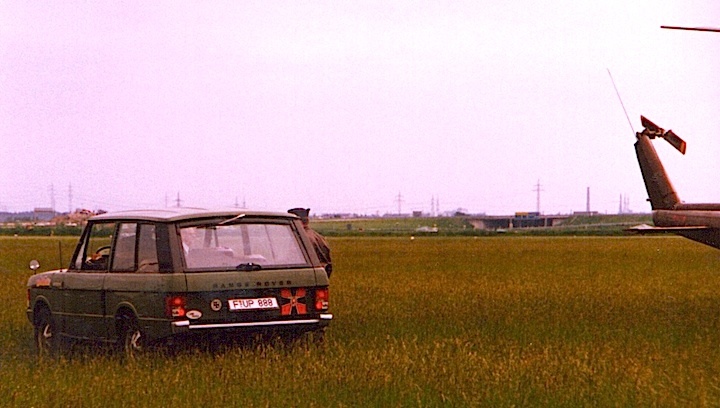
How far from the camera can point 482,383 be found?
11.5 metres

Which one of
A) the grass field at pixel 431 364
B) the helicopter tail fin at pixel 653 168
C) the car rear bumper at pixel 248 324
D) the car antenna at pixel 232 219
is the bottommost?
the grass field at pixel 431 364

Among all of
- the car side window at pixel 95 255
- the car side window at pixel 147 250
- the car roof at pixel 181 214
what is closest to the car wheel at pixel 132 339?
the car side window at pixel 147 250

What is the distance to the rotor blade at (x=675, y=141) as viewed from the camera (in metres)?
28.4

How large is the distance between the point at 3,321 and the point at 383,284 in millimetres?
12052

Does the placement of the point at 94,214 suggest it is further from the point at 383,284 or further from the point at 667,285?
the point at 667,285

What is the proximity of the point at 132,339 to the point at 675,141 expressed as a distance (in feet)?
59.1

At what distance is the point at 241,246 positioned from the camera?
1365 cm

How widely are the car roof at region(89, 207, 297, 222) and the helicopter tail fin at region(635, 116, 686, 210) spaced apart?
1676 cm

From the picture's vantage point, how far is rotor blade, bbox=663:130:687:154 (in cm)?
2837

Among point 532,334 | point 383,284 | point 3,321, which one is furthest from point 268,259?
point 383,284

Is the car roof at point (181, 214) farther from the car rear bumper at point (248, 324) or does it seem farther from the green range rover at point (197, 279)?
the car rear bumper at point (248, 324)

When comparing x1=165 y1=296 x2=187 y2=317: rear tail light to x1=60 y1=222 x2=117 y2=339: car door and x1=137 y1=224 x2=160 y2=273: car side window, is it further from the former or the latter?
x1=60 y1=222 x2=117 y2=339: car door

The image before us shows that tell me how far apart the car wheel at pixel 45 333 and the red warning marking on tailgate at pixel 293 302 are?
10.1 ft

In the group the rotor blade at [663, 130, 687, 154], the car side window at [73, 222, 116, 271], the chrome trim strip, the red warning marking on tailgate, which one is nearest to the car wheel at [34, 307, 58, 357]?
the car side window at [73, 222, 116, 271]
